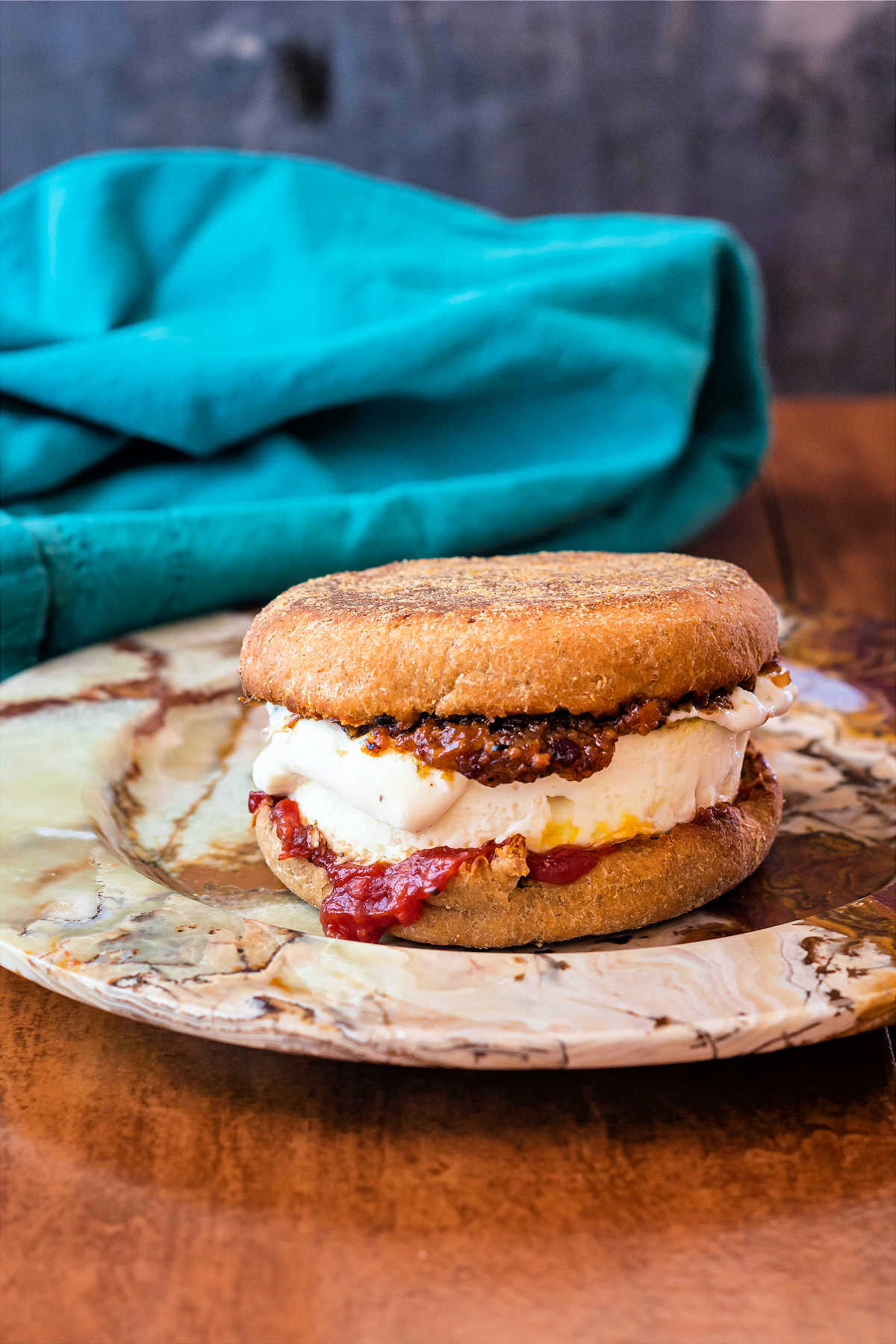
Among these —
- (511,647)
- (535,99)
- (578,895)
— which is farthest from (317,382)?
(535,99)

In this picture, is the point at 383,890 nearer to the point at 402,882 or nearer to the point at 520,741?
the point at 402,882

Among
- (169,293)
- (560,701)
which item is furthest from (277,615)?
(169,293)

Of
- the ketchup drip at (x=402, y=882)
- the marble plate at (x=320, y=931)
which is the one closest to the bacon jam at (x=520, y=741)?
the ketchup drip at (x=402, y=882)

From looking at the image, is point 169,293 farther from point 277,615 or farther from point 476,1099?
point 476,1099

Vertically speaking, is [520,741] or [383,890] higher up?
[520,741]

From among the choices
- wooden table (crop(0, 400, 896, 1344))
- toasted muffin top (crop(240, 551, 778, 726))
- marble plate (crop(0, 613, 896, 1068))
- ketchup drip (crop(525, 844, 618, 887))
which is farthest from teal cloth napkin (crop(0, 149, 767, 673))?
wooden table (crop(0, 400, 896, 1344))

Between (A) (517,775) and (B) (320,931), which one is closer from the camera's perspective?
(A) (517,775)

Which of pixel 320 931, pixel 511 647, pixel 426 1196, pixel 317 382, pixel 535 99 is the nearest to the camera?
pixel 426 1196

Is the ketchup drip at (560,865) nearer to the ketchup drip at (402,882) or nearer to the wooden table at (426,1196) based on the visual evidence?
the ketchup drip at (402,882)
